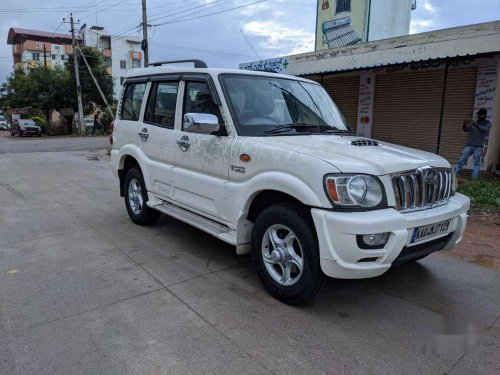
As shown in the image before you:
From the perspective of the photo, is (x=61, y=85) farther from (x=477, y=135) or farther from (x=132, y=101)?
(x=477, y=135)

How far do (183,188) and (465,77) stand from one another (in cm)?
931

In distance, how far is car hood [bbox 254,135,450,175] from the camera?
125 inches

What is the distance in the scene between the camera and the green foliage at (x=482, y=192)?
7500mm

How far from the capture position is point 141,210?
5855 millimetres

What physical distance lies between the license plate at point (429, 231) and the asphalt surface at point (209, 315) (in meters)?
0.67

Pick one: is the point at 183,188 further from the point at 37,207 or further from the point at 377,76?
the point at 377,76

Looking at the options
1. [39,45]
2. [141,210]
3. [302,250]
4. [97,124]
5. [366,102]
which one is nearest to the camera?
[302,250]

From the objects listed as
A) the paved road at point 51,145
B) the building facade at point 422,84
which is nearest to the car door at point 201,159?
the building facade at point 422,84

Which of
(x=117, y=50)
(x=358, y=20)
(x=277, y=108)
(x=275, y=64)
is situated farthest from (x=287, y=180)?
(x=117, y=50)

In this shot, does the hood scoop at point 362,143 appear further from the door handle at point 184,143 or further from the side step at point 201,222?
the door handle at point 184,143

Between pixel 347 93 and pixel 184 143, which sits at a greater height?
pixel 347 93

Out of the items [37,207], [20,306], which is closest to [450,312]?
[20,306]

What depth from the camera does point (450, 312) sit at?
142 inches

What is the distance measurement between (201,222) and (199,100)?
4.30 feet
